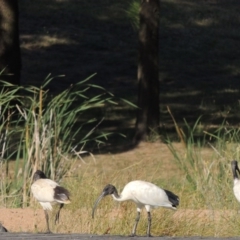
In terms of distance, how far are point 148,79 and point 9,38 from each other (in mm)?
3730

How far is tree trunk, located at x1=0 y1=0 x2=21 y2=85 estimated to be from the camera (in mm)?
18922

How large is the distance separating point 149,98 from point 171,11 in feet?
53.9

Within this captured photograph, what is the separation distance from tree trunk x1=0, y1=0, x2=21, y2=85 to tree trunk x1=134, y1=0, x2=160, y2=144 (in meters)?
3.25

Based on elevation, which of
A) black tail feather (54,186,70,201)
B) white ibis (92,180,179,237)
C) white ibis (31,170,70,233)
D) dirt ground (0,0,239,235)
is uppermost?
white ibis (92,180,179,237)

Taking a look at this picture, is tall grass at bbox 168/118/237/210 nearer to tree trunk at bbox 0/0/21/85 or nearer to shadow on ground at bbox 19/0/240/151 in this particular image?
shadow on ground at bbox 19/0/240/151

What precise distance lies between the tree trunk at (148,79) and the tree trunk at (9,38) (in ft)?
10.7

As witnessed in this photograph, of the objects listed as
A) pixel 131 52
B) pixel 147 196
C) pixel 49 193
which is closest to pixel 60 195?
pixel 49 193

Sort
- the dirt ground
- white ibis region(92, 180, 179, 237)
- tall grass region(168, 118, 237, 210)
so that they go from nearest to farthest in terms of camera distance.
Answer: white ibis region(92, 180, 179, 237), tall grass region(168, 118, 237, 210), the dirt ground

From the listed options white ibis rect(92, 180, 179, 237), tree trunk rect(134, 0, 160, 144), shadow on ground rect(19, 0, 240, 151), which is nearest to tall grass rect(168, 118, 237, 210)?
white ibis rect(92, 180, 179, 237)

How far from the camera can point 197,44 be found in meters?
29.5

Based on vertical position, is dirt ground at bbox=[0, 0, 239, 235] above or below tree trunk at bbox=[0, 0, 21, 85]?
below

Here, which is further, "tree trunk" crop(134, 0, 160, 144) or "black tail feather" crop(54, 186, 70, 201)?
"tree trunk" crop(134, 0, 160, 144)

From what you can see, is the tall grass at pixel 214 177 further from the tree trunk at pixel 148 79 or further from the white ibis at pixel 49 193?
the tree trunk at pixel 148 79

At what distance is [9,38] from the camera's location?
19.1m
